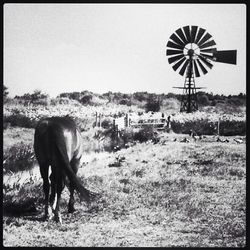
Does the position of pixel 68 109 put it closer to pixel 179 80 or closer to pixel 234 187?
pixel 179 80

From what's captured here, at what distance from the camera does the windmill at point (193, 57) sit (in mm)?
4633

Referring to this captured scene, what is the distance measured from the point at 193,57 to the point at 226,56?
808 millimetres

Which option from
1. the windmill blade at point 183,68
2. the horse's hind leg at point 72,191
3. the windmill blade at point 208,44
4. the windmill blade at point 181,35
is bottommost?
the horse's hind leg at point 72,191

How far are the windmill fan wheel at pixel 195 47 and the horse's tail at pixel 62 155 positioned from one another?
6.47 ft

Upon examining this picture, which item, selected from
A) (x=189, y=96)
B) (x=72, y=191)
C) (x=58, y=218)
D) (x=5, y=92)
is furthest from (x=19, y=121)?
(x=189, y=96)

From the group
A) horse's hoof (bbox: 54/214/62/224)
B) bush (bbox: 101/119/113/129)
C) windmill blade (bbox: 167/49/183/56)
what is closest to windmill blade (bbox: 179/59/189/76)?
windmill blade (bbox: 167/49/183/56)

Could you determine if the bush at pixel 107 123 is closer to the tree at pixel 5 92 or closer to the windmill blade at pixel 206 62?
the tree at pixel 5 92

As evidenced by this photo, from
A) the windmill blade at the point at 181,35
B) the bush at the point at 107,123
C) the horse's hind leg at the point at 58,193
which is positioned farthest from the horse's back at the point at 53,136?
the windmill blade at the point at 181,35

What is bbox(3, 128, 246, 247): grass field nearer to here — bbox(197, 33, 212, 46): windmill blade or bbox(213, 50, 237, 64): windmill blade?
bbox(213, 50, 237, 64): windmill blade

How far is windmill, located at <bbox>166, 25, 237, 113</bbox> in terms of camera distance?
4633 millimetres

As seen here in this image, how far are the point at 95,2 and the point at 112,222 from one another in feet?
8.84

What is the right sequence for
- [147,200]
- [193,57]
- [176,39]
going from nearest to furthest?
1. [147,200]
2. [176,39]
3. [193,57]

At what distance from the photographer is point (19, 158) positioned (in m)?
4.69

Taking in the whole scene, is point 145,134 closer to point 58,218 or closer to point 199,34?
A: point 199,34
